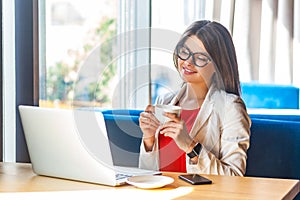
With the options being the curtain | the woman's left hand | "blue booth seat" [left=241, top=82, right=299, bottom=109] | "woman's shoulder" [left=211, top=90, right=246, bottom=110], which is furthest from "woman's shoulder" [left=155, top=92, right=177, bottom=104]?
the curtain

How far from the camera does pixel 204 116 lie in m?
1.97

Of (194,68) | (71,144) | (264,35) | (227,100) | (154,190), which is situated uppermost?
(264,35)

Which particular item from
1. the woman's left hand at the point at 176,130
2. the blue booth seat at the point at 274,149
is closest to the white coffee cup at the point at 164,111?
the woman's left hand at the point at 176,130

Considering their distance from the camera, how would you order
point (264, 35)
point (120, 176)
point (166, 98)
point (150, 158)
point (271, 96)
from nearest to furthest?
point (120, 176) < point (150, 158) < point (166, 98) < point (271, 96) < point (264, 35)

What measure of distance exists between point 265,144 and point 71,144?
1020 millimetres

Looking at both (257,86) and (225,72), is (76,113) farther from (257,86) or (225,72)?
(257,86)

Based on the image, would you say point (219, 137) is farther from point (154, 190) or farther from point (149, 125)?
point (154, 190)

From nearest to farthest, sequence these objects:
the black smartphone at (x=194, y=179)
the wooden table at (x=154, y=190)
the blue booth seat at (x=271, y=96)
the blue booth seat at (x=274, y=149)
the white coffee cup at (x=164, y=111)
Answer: the wooden table at (x=154, y=190) → the black smartphone at (x=194, y=179) → the white coffee cup at (x=164, y=111) → the blue booth seat at (x=274, y=149) → the blue booth seat at (x=271, y=96)

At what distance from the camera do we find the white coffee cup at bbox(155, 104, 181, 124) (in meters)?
1.76

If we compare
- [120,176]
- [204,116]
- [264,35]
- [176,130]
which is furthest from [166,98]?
[264,35]

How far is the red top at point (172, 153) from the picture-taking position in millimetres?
1933

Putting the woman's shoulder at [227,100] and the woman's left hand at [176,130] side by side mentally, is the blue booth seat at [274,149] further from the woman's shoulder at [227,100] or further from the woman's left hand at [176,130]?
the woman's left hand at [176,130]

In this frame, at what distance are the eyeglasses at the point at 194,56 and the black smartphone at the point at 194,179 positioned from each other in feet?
1.52

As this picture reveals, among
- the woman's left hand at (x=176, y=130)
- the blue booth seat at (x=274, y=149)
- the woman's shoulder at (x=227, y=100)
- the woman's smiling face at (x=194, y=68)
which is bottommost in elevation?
the blue booth seat at (x=274, y=149)
